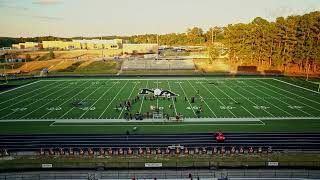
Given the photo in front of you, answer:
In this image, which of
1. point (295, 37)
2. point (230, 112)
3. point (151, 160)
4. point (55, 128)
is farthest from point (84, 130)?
point (295, 37)

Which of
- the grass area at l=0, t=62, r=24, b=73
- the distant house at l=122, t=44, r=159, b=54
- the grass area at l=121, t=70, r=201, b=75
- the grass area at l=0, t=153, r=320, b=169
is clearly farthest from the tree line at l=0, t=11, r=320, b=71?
the grass area at l=0, t=62, r=24, b=73

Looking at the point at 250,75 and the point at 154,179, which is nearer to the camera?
the point at 154,179

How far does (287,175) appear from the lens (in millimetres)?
24797

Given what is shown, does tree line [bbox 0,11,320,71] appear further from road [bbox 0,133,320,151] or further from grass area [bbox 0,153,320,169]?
grass area [bbox 0,153,320,169]

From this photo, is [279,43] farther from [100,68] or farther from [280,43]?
[100,68]

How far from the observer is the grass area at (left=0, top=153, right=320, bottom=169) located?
86.2ft

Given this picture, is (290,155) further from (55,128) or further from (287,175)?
(55,128)

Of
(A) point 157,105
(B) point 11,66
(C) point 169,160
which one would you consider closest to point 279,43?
(A) point 157,105

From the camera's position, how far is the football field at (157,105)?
37.6 m

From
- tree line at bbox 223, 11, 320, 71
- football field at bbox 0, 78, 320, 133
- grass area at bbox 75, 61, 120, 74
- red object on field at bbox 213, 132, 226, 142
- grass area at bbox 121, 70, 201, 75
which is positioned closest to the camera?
red object on field at bbox 213, 132, 226, 142

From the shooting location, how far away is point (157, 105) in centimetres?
4603

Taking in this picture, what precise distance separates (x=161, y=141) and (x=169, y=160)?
4515mm

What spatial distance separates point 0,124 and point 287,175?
3037cm

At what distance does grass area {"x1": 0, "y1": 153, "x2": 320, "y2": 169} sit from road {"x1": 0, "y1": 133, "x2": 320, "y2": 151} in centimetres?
201
